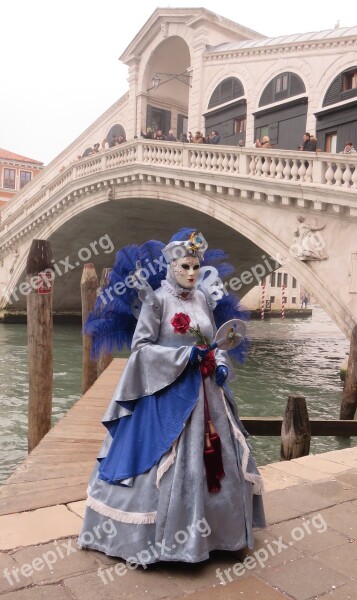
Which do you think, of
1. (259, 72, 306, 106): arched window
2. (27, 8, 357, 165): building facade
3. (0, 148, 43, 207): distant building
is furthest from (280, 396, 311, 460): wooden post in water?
(0, 148, 43, 207): distant building

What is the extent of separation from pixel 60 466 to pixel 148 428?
1631 millimetres

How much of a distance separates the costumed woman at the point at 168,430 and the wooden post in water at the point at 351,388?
4902mm

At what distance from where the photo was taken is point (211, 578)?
6.81 feet

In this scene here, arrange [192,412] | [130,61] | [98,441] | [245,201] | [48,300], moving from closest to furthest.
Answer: [192,412] < [98,441] < [48,300] < [245,201] < [130,61]

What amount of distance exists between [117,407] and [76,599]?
0.74m

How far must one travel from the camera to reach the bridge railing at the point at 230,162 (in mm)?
8953

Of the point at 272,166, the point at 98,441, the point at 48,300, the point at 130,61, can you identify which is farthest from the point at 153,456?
the point at 130,61

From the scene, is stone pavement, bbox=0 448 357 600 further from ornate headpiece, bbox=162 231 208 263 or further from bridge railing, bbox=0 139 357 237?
bridge railing, bbox=0 139 357 237

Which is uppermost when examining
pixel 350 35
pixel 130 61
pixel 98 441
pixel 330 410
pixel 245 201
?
pixel 130 61

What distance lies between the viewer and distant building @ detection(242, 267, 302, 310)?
105ft

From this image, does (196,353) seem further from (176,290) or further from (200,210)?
(200,210)

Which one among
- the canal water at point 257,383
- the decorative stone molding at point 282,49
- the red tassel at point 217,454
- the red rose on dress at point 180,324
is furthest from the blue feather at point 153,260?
the decorative stone molding at point 282,49

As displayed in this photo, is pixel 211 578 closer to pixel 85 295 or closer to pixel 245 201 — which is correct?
pixel 85 295

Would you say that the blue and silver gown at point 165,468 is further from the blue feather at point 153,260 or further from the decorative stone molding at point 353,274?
the decorative stone molding at point 353,274
